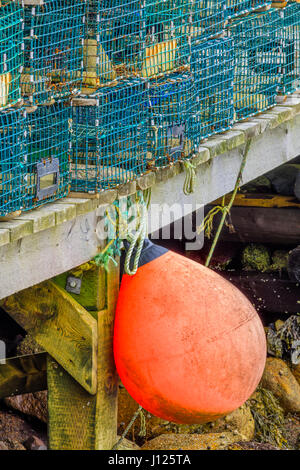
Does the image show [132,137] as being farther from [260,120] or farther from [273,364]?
[273,364]

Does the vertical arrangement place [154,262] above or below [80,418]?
above

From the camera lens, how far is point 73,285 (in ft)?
13.7

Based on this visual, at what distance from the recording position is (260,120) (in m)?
5.45

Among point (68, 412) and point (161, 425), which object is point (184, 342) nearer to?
point (68, 412)

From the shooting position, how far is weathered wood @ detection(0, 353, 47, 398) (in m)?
4.56

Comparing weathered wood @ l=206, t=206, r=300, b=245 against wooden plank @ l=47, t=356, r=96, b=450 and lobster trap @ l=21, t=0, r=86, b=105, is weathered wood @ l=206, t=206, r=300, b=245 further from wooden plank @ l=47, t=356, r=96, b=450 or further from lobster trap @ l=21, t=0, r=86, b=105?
lobster trap @ l=21, t=0, r=86, b=105

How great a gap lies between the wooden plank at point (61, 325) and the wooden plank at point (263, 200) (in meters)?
3.19

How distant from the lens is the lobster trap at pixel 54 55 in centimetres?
332

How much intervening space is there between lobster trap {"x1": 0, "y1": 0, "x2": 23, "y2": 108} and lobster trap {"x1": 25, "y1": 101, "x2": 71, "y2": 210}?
21 cm

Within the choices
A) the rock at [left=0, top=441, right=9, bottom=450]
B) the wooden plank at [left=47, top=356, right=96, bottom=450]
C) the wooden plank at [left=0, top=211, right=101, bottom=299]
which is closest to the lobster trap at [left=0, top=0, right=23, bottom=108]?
the wooden plank at [left=0, top=211, right=101, bottom=299]

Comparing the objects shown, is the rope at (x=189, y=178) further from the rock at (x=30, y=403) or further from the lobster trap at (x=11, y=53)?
the rock at (x=30, y=403)
